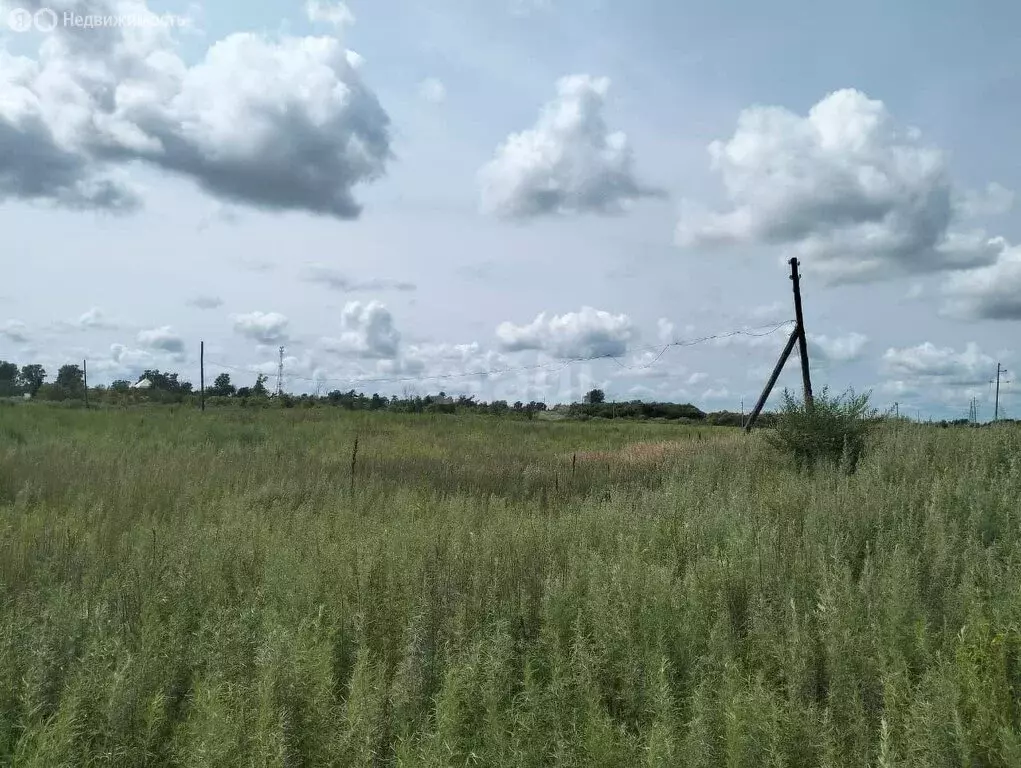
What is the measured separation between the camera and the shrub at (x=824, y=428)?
1416 cm

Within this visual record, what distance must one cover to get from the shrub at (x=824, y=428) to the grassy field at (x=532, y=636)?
505 cm

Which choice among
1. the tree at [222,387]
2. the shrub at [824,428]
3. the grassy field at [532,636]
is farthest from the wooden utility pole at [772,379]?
the tree at [222,387]

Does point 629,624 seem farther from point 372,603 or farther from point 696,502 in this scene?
point 696,502

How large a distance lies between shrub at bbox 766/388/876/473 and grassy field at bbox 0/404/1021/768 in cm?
505

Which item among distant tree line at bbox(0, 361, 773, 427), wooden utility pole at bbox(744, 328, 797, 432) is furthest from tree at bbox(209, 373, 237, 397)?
wooden utility pole at bbox(744, 328, 797, 432)

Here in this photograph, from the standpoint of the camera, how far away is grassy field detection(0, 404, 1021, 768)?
3.64 metres

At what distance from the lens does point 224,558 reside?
668 centimetres

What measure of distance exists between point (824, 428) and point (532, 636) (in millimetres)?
11068

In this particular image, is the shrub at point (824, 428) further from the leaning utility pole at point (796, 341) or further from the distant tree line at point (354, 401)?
the distant tree line at point (354, 401)

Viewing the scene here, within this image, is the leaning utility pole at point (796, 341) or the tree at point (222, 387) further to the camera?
the tree at point (222, 387)

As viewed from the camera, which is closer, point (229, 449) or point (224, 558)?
point (224, 558)

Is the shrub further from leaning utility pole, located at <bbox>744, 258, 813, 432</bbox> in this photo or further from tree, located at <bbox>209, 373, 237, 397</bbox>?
tree, located at <bbox>209, 373, 237, 397</bbox>

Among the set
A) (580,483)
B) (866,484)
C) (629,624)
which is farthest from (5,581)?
(580,483)

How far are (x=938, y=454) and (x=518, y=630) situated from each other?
30.3ft
